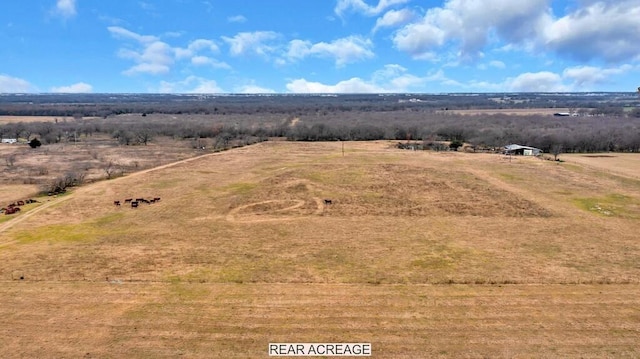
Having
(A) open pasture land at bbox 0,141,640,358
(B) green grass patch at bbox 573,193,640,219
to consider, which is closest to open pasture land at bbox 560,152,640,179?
(A) open pasture land at bbox 0,141,640,358

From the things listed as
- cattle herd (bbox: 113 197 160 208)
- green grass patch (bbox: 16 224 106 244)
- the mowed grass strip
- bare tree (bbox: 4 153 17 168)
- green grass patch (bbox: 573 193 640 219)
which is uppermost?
bare tree (bbox: 4 153 17 168)

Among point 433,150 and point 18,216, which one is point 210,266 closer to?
point 18,216

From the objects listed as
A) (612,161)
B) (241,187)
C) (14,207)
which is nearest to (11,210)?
(14,207)

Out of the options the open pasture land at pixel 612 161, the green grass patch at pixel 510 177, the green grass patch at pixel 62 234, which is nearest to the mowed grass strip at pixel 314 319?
the green grass patch at pixel 62 234

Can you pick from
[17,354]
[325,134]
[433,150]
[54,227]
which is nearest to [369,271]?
[17,354]

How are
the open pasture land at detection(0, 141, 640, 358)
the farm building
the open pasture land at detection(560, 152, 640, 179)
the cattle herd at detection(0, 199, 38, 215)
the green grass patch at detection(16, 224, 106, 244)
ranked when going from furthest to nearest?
the farm building → the open pasture land at detection(560, 152, 640, 179) → the cattle herd at detection(0, 199, 38, 215) → the green grass patch at detection(16, 224, 106, 244) → the open pasture land at detection(0, 141, 640, 358)

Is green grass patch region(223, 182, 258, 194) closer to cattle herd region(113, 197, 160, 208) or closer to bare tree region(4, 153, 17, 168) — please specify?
cattle herd region(113, 197, 160, 208)

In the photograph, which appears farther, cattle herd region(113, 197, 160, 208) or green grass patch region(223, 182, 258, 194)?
green grass patch region(223, 182, 258, 194)

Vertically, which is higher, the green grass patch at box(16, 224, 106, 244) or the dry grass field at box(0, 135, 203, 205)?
the dry grass field at box(0, 135, 203, 205)

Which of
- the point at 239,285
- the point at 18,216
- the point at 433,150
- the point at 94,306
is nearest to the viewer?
the point at 94,306
